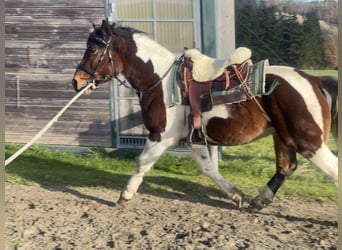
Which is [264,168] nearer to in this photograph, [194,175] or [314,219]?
[194,175]

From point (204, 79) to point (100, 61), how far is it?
1036mm

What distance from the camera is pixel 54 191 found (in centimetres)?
659

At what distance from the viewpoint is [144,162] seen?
18.6ft

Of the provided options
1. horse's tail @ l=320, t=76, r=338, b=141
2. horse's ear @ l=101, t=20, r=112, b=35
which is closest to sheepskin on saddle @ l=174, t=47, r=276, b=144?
horse's tail @ l=320, t=76, r=338, b=141

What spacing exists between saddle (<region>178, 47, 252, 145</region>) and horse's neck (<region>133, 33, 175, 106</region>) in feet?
0.69

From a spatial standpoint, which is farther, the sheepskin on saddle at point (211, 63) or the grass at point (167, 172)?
the grass at point (167, 172)

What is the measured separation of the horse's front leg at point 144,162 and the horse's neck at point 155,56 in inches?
21.2

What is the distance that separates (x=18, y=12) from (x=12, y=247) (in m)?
4.56

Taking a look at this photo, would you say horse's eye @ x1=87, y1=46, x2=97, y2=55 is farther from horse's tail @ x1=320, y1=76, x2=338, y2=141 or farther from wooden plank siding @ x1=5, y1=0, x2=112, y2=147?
wooden plank siding @ x1=5, y1=0, x2=112, y2=147

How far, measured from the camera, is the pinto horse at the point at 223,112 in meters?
4.92

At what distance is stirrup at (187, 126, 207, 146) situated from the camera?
536 centimetres

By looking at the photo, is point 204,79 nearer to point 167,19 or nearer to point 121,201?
point 121,201

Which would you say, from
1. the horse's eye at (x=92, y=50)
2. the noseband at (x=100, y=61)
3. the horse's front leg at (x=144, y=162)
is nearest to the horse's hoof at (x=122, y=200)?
the horse's front leg at (x=144, y=162)

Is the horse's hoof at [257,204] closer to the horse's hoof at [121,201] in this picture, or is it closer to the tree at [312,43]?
the horse's hoof at [121,201]
